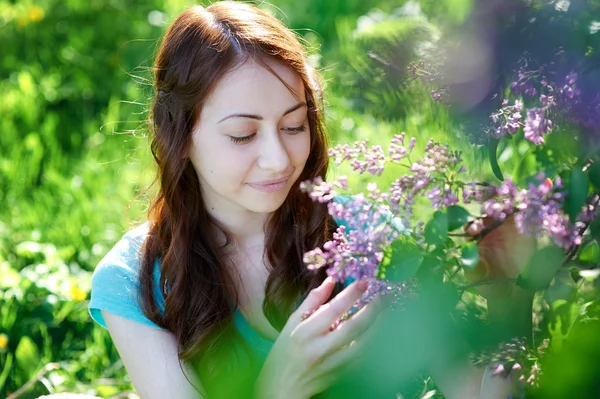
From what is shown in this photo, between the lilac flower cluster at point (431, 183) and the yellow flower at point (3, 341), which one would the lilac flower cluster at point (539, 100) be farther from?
the yellow flower at point (3, 341)


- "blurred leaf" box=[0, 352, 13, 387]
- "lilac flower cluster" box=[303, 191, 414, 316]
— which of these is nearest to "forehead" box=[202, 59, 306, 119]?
"lilac flower cluster" box=[303, 191, 414, 316]

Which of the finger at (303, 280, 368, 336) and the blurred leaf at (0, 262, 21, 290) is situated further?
the blurred leaf at (0, 262, 21, 290)

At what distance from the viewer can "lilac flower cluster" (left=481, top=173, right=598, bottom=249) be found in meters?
0.96

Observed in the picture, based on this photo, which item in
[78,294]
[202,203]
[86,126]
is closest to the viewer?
[202,203]

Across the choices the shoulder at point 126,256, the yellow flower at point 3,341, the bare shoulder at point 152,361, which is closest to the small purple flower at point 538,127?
the bare shoulder at point 152,361

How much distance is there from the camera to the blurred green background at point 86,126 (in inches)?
87.4

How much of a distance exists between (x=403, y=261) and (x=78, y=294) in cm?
173

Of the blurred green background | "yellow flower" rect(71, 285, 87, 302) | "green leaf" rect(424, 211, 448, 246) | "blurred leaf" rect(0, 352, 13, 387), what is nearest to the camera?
"green leaf" rect(424, 211, 448, 246)

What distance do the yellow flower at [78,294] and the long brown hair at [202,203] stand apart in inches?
29.6

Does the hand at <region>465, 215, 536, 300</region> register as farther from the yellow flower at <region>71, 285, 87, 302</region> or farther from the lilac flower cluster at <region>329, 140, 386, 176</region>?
the yellow flower at <region>71, 285, 87, 302</region>

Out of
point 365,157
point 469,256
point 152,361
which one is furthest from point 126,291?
point 469,256

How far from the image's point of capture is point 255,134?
5.40 feet

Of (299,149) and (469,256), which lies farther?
(299,149)

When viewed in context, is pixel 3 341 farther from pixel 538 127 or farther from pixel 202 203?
pixel 538 127
